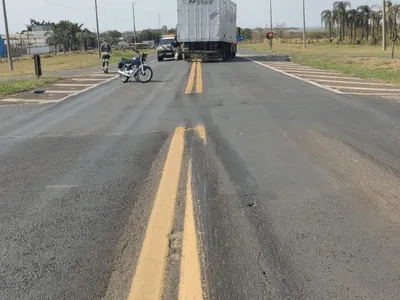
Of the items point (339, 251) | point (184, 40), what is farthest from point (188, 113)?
point (184, 40)

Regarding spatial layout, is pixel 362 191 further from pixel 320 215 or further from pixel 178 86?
pixel 178 86

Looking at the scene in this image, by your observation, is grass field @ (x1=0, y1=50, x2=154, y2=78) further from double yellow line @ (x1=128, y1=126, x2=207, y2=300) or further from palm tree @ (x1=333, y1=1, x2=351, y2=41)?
palm tree @ (x1=333, y1=1, x2=351, y2=41)

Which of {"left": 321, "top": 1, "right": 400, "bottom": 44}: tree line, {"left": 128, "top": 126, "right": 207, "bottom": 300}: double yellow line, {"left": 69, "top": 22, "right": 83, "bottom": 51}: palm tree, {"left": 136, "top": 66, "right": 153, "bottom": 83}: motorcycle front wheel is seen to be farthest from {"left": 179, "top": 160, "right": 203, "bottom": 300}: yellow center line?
{"left": 69, "top": 22, "right": 83, "bottom": 51}: palm tree

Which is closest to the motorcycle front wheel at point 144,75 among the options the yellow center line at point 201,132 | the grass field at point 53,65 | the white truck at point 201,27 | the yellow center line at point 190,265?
the yellow center line at point 201,132

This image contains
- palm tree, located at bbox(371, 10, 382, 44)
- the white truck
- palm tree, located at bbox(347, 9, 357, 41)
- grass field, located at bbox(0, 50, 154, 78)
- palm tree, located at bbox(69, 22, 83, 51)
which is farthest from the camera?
palm tree, located at bbox(69, 22, 83, 51)

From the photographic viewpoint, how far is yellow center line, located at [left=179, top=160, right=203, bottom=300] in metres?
3.24

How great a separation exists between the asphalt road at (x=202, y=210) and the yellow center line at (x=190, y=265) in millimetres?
12

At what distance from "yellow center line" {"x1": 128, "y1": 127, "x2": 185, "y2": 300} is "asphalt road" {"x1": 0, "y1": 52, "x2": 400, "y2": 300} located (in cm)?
1

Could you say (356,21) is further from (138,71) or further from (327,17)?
(138,71)

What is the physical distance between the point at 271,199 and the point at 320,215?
1.91ft

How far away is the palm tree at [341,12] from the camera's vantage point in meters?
87.1

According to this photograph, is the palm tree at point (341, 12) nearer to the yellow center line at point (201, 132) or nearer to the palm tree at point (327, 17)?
the palm tree at point (327, 17)

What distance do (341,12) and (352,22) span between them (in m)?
2.53

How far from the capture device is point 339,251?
151 inches
